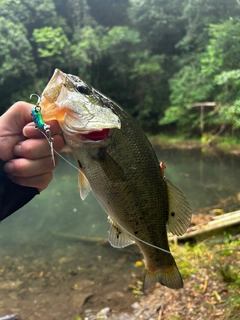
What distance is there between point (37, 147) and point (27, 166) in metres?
0.11

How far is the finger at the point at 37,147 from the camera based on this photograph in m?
1.24

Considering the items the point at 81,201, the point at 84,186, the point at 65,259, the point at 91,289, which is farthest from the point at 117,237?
the point at 81,201

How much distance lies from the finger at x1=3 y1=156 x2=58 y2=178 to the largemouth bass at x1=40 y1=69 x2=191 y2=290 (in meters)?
0.21

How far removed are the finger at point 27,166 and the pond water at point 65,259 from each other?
2401mm

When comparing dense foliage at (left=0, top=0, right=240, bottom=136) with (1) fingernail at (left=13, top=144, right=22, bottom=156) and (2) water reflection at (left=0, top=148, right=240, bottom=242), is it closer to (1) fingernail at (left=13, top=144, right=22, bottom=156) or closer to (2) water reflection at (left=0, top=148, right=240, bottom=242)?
(2) water reflection at (left=0, top=148, right=240, bottom=242)

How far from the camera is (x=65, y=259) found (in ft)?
14.4

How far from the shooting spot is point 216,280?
3.04 meters

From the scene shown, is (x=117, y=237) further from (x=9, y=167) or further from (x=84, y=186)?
(x=9, y=167)

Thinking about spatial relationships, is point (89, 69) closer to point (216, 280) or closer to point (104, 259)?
point (104, 259)

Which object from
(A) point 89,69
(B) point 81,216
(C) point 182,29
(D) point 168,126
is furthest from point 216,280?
(C) point 182,29

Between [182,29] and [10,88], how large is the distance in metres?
9.74

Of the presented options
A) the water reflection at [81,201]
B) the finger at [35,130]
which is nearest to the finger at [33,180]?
the finger at [35,130]

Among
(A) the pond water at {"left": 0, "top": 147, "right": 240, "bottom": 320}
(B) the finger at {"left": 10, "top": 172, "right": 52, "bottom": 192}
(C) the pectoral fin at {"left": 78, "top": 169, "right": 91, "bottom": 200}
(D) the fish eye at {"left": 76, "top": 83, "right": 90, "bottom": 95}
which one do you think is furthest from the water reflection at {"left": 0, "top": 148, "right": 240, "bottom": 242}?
(D) the fish eye at {"left": 76, "top": 83, "right": 90, "bottom": 95}

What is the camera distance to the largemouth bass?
106 centimetres
